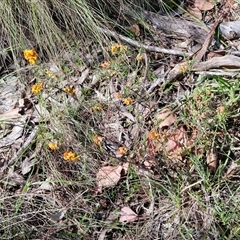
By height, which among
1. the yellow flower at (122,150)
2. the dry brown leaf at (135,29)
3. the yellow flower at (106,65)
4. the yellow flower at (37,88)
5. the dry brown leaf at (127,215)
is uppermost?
the yellow flower at (37,88)

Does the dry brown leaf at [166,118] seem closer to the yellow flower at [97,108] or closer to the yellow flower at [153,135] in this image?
the yellow flower at [153,135]

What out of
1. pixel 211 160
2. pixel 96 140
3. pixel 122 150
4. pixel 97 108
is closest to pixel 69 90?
pixel 97 108

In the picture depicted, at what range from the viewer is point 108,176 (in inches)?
87.9

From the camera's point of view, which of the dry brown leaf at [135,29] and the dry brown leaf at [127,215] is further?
the dry brown leaf at [135,29]

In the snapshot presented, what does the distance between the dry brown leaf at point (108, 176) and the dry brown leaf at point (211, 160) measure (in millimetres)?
374

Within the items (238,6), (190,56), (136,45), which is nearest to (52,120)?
(136,45)

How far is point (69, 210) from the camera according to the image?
7.15 feet

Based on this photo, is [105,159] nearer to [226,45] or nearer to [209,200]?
[209,200]

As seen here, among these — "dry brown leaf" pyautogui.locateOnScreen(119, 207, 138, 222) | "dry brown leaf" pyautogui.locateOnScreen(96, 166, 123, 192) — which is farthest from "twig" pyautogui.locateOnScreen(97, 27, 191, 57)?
"dry brown leaf" pyautogui.locateOnScreen(119, 207, 138, 222)

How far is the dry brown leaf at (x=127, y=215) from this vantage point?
7.02 ft

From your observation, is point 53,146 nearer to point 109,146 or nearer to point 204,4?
point 109,146

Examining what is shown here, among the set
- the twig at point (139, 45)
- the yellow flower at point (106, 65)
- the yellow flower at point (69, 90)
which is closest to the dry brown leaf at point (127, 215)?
the yellow flower at point (69, 90)

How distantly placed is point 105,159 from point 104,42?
0.65m

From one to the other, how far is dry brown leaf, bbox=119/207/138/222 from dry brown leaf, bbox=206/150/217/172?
0.37m
